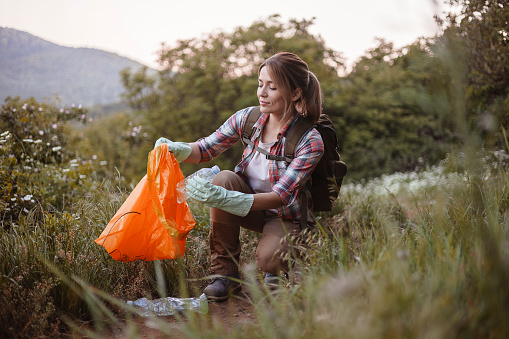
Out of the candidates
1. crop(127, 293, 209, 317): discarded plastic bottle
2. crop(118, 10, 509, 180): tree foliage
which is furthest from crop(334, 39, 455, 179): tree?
crop(127, 293, 209, 317): discarded plastic bottle

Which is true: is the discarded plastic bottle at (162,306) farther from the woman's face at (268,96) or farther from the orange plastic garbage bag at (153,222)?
the woman's face at (268,96)

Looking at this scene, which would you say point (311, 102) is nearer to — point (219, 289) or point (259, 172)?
point (259, 172)

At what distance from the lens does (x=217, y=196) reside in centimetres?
225

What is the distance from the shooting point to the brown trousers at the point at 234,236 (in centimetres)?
249

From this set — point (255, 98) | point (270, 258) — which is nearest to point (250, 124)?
point (270, 258)

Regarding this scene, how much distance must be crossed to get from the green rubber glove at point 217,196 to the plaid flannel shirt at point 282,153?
22 centimetres

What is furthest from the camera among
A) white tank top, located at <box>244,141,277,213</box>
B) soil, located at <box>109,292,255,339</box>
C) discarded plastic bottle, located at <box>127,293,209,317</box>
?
white tank top, located at <box>244,141,277,213</box>

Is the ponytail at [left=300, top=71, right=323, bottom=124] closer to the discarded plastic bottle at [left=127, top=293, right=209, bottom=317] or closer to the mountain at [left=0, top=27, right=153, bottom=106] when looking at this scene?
the discarded plastic bottle at [left=127, top=293, right=209, bottom=317]

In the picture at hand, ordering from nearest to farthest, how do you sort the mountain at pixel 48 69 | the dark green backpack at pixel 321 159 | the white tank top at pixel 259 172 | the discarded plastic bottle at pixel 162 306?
the discarded plastic bottle at pixel 162 306 < the dark green backpack at pixel 321 159 < the white tank top at pixel 259 172 < the mountain at pixel 48 69

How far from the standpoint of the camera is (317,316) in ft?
4.30

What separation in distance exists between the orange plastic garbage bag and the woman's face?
2.26 ft

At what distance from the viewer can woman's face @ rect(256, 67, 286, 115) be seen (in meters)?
2.57

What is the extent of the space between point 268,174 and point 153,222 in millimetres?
781

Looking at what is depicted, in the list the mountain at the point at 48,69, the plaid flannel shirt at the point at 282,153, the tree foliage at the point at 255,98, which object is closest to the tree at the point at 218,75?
the tree foliage at the point at 255,98
